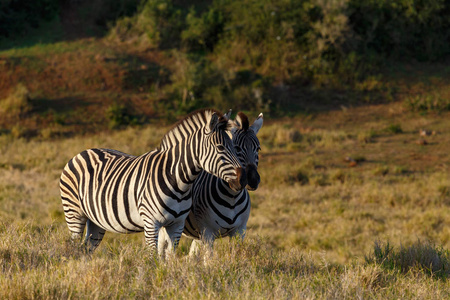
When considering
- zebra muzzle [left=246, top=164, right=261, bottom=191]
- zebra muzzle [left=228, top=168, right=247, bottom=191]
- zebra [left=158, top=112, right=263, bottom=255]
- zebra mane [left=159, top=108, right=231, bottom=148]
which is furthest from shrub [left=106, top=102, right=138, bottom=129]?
zebra muzzle [left=228, top=168, right=247, bottom=191]

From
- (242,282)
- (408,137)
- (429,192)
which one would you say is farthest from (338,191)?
(242,282)

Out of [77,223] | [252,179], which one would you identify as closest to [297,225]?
[77,223]

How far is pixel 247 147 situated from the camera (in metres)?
5.35

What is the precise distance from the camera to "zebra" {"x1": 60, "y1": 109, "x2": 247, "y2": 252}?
491 centimetres

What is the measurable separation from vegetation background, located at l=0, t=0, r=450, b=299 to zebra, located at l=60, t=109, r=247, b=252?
1.38 feet

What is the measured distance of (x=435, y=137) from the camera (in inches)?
733

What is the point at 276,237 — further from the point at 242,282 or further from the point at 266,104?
the point at 266,104

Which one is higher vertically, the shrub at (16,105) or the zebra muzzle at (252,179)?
the shrub at (16,105)

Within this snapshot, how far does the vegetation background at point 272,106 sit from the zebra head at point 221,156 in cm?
79

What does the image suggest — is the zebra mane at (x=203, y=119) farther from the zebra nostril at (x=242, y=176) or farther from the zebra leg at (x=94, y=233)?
the zebra leg at (x=94, y=233)

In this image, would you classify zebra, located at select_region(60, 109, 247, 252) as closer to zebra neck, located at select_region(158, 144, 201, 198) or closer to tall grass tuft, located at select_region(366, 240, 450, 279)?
zebra neck, located at select_region(158, 144, 201, 198)

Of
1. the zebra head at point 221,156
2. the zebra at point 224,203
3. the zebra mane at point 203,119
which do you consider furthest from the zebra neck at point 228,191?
the zebra mane at point 203,119

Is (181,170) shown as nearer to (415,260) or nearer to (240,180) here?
(240,180)

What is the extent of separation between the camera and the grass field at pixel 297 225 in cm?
424
